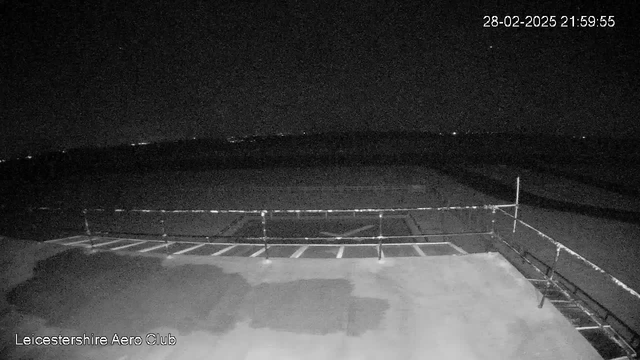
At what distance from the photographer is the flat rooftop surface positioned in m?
3.45

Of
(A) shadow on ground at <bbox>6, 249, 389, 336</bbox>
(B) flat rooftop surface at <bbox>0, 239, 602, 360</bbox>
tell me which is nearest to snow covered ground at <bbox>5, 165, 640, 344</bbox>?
(B) flat rooftop surface at <bbox>0, 239, 602, 360</bbox>

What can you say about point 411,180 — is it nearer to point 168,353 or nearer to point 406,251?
point 406,251

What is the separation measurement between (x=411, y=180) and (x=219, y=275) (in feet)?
76.9

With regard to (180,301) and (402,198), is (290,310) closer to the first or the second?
(180,301)

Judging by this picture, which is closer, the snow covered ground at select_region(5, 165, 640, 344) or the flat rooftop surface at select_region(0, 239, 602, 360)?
the flat rooftop surface at select_region(0, 239, 602, 360)

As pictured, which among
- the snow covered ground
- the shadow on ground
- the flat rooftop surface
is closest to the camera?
the flat rooftop surface

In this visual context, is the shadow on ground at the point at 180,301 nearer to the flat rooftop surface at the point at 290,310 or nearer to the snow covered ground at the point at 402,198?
the flat rooftop surface at the point at 290,310

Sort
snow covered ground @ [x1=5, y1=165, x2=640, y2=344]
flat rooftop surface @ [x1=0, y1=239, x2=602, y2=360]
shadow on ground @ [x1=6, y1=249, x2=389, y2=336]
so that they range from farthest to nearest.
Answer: snow covered ground @ [x1=5, y1=165, x2=640, y2=344] → shadow on ground @ [x1=6, y1=249, x2=389, y2=336] → flat rooftop surface @ [x1=0, y1=239, x2=602, y2=360]

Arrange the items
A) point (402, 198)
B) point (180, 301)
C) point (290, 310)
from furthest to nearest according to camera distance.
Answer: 1. point (402, 198)
2. point (180, 301)
3. point (290, 310)

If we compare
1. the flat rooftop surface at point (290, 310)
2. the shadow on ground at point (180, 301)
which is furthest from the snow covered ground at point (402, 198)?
the shadow on ground at point (180, 301)

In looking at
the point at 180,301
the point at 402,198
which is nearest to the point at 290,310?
the point at 180,301

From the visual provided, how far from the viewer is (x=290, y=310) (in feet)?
13.5

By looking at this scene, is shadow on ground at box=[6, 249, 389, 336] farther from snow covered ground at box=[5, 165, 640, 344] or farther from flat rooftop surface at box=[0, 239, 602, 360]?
snow covered ground at box=[5, 165, 640, 344]

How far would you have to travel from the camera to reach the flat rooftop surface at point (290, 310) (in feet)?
11.3
